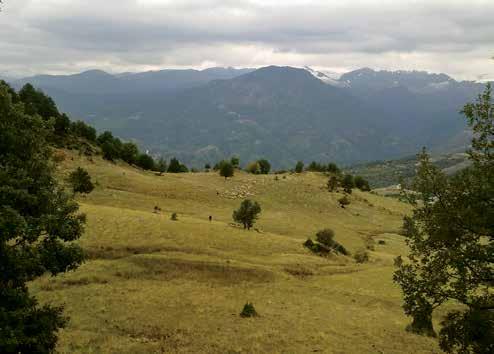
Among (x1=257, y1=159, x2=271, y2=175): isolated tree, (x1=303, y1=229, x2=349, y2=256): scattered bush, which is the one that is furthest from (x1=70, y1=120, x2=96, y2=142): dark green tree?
(x1=303, y1=229, x2=349, y2=256): scattered bush

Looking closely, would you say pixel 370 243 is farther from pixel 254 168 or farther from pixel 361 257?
pixel 254 168

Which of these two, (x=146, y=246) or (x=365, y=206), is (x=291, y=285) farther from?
(x=365, y=206)

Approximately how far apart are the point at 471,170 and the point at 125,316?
2572 centimetres

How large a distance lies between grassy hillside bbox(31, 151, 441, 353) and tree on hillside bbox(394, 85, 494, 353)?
12379mm

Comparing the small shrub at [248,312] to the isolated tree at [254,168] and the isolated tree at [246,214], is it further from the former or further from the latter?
the isolated tree at [254,168]

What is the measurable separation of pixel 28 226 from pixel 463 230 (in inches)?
748

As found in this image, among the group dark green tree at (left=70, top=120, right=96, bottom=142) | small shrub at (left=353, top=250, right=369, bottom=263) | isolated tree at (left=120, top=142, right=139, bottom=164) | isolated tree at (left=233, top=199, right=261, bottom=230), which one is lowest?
small shrub at (left=353, top=250, right=369, bottom=263)

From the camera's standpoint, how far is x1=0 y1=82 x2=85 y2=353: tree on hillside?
19.7m

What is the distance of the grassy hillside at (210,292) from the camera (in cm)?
3083

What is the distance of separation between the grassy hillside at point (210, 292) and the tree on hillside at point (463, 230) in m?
12.4

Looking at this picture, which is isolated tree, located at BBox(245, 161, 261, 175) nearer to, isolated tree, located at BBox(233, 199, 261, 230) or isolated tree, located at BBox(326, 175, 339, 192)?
isolated tree, located at BBox(326, 175, 339, 192)

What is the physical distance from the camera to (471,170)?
760 inches

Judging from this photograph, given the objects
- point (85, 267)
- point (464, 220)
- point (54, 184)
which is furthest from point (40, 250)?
point (85, 267)

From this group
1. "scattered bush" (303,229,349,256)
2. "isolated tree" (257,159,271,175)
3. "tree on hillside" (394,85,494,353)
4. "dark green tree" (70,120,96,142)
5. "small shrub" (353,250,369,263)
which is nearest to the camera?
"tree on hillside" (394,85,494,353)
